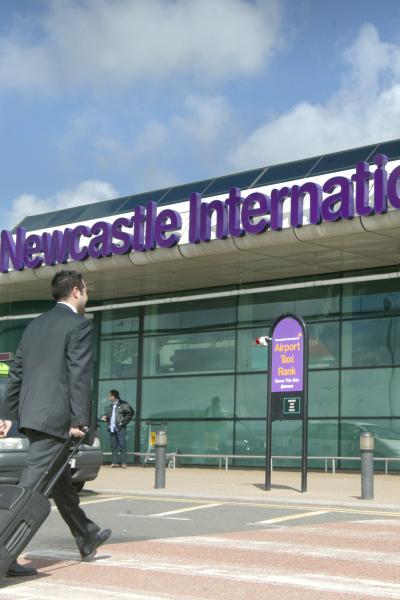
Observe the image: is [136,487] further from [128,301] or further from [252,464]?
[128,301]

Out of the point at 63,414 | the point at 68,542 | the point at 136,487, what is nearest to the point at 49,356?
the point at 63,414

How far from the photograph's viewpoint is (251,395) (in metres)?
25.4

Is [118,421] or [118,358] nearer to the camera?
[118,421]

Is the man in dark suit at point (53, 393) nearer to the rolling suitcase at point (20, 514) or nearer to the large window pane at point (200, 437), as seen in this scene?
the rolling suitcase at point (20, 514)

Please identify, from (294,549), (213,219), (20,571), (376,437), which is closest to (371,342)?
(376,437)

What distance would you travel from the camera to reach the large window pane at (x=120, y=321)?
28312 mm

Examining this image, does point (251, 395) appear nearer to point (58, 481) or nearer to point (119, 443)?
point (119, 443)

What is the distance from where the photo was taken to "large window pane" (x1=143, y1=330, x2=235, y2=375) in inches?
1029

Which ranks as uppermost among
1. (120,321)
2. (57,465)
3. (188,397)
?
(120,321)

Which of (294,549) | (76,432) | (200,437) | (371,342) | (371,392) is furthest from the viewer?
(200,437)

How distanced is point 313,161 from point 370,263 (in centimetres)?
272

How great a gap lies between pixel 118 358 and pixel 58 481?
72.2 ft

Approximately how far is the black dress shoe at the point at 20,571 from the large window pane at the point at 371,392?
17.3 m

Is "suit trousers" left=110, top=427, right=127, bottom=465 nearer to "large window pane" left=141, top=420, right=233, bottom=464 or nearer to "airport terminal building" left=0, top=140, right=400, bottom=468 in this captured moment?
"large window pane" left=141, top=420, right=233, bottom=464
